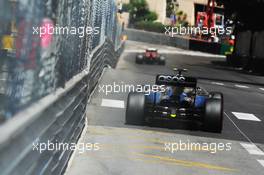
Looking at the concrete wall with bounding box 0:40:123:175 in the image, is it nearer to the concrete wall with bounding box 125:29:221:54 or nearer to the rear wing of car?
the rear wing of car

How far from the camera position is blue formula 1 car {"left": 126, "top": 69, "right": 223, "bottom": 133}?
12828mm

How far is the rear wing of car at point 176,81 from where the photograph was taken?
41.7 ft

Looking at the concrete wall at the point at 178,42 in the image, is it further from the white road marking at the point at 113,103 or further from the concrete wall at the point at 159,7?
the white road marking at the point at 113,103

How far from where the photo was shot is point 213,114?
506 inches

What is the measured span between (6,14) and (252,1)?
1761 inches

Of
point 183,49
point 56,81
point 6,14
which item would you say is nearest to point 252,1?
point 183,49

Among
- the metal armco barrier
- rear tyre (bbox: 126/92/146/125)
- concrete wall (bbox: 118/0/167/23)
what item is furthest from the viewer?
concrete wall (bbox: 118/0/167/23)

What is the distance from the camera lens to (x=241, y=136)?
13.4 m

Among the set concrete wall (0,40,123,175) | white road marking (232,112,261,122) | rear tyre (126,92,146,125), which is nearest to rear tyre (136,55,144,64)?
white road marking (232,112,261,122)

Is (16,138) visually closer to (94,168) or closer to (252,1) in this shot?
(94,168)

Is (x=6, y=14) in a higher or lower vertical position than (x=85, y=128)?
higher

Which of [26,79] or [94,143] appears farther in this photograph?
[94,143]

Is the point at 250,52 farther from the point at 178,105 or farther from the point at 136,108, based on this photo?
the point at 136,108

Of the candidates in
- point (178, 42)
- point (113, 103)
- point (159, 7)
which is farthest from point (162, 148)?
point (178, 42)
